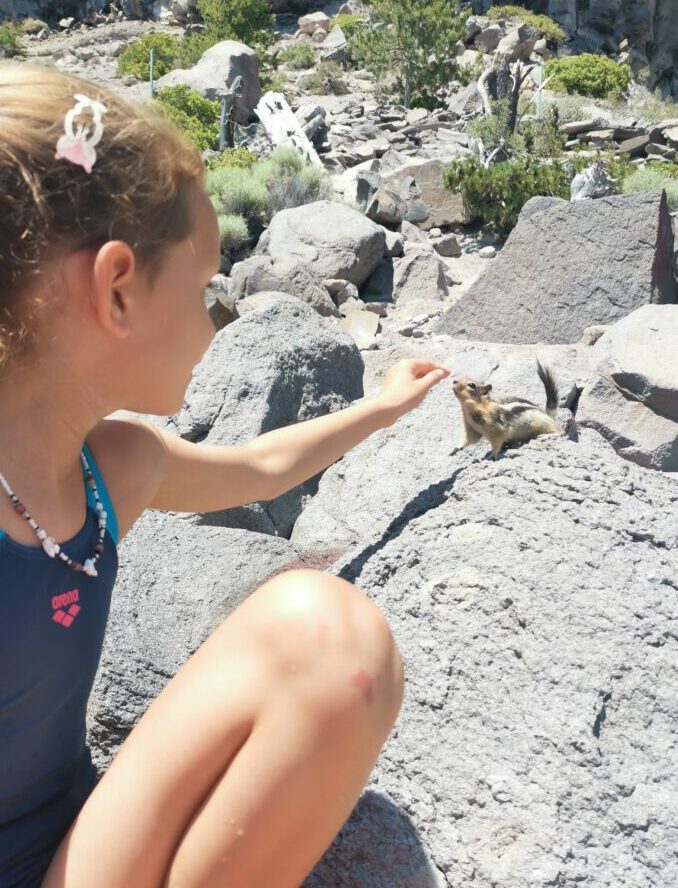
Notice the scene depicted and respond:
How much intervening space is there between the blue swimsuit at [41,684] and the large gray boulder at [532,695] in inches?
21.1

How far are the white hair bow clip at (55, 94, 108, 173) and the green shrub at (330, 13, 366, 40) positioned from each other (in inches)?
1018

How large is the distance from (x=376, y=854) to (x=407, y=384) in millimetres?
978

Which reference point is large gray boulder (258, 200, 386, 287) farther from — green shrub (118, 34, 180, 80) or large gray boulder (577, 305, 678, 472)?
green shrub (118, 34, 180, 80)

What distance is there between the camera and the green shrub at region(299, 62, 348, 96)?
2241cm

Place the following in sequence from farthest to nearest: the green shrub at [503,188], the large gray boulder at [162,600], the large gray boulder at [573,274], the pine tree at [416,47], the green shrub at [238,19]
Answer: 1. the green shrub at [238,19]
2. the pine tree at [416,47]
3. the green shrub at [503,188]
4. the large gray boulder at [573,274]
5. the large gray boulder at [162,600]

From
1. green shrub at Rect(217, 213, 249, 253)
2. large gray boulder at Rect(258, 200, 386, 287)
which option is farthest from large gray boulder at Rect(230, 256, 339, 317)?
green shrub at Rect(217, 213, 249, 253)

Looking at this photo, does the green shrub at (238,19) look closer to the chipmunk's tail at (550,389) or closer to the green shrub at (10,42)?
the green shrub at (10,42)

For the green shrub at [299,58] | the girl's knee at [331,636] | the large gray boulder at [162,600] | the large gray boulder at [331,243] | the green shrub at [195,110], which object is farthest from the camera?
the green shrub at [299,58]

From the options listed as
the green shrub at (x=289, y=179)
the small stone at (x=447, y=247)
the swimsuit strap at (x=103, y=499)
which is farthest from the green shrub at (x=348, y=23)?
the swimsuit strap at (x=103, y=499)

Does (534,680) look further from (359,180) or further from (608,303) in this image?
(359,180)

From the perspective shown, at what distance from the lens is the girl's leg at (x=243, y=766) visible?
1251 mm

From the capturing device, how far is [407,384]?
2.13m

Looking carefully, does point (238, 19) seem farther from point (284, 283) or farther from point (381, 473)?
point (381, 473)

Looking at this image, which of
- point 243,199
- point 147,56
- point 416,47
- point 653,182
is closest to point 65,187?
point 243,199
